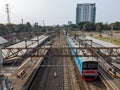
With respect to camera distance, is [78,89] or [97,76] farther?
[97,76]

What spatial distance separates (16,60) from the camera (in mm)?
35344

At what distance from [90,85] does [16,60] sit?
1791cm

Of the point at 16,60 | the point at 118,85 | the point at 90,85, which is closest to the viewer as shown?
the point at 118,85

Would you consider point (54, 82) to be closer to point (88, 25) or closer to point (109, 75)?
point (109, 75)

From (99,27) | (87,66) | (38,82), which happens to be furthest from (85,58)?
(99,27)

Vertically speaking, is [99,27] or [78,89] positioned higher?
[99,27]

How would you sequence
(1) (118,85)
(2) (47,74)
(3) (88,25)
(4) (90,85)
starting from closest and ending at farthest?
(1) (118,85) → (4) (90,85) → (2) (47,74) → (3) (88,25)

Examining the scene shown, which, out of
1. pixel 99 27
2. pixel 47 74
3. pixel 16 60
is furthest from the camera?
pixel 99 27

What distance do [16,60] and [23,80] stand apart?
1392 centimetres

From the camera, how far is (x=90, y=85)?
889 inches

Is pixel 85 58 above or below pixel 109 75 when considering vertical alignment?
above

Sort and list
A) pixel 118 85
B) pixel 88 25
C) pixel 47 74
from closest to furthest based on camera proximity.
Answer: pixel 118 85
pixel 47 74
pixel 88 25

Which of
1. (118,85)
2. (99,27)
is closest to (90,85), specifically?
(118,85)

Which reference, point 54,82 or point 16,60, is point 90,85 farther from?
point 16,60
